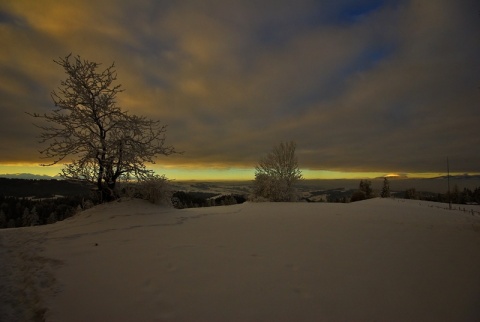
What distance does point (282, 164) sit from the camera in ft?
83.3

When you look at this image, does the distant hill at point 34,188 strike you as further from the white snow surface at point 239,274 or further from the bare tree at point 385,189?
the white snow surface at point 239,274

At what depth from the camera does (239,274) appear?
3.82 metres

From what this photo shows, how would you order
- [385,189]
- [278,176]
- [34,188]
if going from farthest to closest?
[34,188] → [385,189] → [278,176]

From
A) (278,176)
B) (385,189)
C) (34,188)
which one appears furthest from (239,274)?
(34,188)

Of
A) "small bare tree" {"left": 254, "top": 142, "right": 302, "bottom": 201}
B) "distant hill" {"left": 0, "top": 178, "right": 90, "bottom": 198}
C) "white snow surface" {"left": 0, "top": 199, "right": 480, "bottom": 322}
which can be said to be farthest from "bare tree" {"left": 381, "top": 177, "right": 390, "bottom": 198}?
"distant hill" {"left": 0, "top": 178, "right": 90, "bottom": 198}

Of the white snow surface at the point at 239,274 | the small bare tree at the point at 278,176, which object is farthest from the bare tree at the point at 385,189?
the white snow surface at the point at 239,274

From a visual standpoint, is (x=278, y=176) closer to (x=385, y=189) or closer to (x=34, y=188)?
(x=385, y=189)

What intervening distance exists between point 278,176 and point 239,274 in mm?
21133

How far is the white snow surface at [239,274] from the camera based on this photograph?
9.45ft

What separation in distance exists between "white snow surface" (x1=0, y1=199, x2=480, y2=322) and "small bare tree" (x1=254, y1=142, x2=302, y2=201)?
1605 centimetres

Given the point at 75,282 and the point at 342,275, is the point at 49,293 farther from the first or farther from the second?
the point at 342,275

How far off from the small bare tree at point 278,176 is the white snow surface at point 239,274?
16.0 metres

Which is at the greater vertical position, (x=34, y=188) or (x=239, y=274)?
(x=239, y=274)

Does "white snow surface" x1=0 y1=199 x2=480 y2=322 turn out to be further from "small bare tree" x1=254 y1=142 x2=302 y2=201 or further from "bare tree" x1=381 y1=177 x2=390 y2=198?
"bare tree" x1=381 y1=177 x2=390 y2=198
